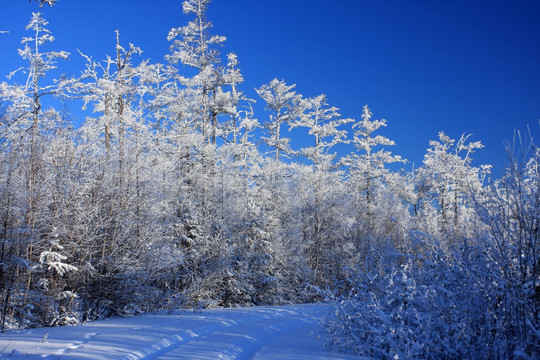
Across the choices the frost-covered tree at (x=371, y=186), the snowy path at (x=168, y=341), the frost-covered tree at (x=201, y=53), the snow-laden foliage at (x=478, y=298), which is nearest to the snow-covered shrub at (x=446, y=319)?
the snow-laden foliage at (x=478, y=298)

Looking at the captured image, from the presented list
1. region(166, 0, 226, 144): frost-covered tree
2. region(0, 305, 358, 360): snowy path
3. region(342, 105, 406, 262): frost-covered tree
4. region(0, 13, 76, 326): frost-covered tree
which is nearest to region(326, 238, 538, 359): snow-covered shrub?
region(0, 305, 358, 360): snowy path

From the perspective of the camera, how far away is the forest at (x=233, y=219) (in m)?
6.45

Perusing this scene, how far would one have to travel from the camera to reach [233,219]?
24.0 meters

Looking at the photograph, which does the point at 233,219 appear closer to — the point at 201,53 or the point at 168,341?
the point at 201,53

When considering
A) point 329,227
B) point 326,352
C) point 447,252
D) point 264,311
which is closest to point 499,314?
point 447,252

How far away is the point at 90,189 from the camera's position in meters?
12.7

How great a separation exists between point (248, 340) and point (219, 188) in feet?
56.4

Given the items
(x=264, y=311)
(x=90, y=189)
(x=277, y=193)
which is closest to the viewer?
(x=90, y=189)

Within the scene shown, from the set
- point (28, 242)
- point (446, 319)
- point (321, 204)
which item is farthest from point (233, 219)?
point (446, 319)

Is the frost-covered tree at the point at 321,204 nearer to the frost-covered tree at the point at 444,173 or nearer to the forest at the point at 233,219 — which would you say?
the forest at the point at 233,219

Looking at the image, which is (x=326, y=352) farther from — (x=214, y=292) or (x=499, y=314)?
(x=214, y=292)

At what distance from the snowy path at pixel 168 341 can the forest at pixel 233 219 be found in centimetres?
114

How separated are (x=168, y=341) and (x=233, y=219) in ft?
53.0

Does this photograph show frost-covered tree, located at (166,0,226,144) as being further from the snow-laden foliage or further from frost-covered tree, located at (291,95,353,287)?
the snow-laden foliage
